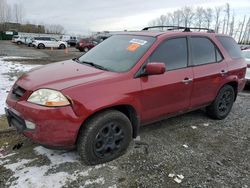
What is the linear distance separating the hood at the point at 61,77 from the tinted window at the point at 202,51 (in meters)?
1.73

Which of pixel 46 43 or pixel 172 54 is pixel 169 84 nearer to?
pixel 172 54

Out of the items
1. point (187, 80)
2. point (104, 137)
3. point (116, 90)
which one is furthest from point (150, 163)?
point (187, 80)

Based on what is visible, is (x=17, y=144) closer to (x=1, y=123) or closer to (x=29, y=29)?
(x=1, y=123)

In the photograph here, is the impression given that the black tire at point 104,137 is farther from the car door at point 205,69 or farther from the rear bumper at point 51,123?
the car door at point 205,69

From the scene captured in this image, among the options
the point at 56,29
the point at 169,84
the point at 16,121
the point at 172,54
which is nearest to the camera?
the point at 16,121

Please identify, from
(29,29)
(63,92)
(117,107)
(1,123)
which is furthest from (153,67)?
(29,29)

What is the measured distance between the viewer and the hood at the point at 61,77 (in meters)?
2.98

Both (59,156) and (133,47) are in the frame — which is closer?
(59,156)

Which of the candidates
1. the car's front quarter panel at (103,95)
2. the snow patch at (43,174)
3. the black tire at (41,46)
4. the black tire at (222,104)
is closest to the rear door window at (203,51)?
the black tire at (222,104)

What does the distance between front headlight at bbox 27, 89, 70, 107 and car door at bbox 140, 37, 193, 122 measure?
115cm

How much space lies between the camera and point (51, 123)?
2771mm

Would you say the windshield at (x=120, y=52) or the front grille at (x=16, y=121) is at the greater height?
the windshield at (x=120, y=52)

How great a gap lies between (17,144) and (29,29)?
256ft

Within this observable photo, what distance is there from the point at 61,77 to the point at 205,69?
2.56m
